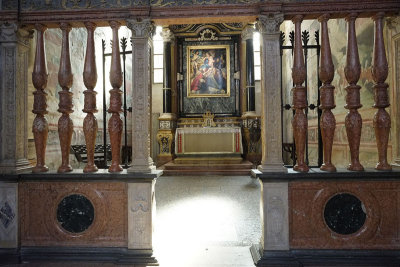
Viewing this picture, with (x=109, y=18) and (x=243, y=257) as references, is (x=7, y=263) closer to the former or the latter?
(x=243, y=257)

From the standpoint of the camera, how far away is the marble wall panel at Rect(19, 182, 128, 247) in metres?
2.65

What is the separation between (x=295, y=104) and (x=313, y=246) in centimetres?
129

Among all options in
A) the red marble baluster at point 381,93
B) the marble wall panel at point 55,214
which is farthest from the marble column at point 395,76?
the marble wall panel at point 55,214

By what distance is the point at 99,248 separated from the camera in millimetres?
2631

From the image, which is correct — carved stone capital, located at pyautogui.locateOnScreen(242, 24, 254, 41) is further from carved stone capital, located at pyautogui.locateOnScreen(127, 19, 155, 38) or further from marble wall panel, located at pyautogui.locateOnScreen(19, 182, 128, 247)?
marble wall panel, located at pyautogui.locateOnScreen(19, 182, 128, 247)

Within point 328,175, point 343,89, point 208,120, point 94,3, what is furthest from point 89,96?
point 208,120

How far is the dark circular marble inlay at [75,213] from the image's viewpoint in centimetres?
266

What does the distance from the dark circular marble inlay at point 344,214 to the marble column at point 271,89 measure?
1.94 ft

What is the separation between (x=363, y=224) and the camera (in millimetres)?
2518

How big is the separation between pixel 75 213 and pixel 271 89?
218cm

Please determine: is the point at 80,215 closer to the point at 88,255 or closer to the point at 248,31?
the point at 88,255

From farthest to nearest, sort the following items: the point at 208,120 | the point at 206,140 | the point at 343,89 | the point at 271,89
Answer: the point at 208,120 < the point at 206,140 < the point at 343,89 < the point at 271,89

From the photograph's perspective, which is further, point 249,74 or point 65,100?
point 249,74

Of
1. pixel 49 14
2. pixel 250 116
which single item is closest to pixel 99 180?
pixel 49 14
